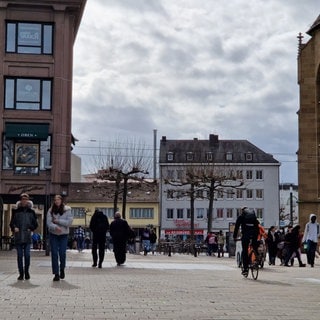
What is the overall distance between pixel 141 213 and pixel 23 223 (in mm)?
85461

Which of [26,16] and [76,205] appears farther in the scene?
[76,205]

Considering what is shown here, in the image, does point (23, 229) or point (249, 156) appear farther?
point (249, 156)

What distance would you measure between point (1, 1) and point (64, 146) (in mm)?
8998

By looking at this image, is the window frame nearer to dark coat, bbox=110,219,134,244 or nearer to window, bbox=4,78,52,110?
window, bbox=4,78,52,110

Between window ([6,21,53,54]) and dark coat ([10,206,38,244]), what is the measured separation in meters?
29.7

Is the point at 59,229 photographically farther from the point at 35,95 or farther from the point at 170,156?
the point at 170,156

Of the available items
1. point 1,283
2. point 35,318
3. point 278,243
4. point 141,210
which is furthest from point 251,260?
point 141,210

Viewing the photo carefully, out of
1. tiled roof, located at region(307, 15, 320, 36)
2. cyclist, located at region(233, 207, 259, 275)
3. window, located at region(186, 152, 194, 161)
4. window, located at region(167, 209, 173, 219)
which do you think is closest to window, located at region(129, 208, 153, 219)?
window, located at region(167, 209, 173, 219)

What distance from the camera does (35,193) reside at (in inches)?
1732

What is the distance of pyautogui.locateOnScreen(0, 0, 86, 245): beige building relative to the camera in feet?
144

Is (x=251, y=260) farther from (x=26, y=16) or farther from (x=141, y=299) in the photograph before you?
(x=26, y=16)

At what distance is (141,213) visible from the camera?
3971 inches

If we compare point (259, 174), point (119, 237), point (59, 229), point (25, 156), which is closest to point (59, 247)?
point (59, 229)

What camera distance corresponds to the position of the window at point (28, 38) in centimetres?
4419
